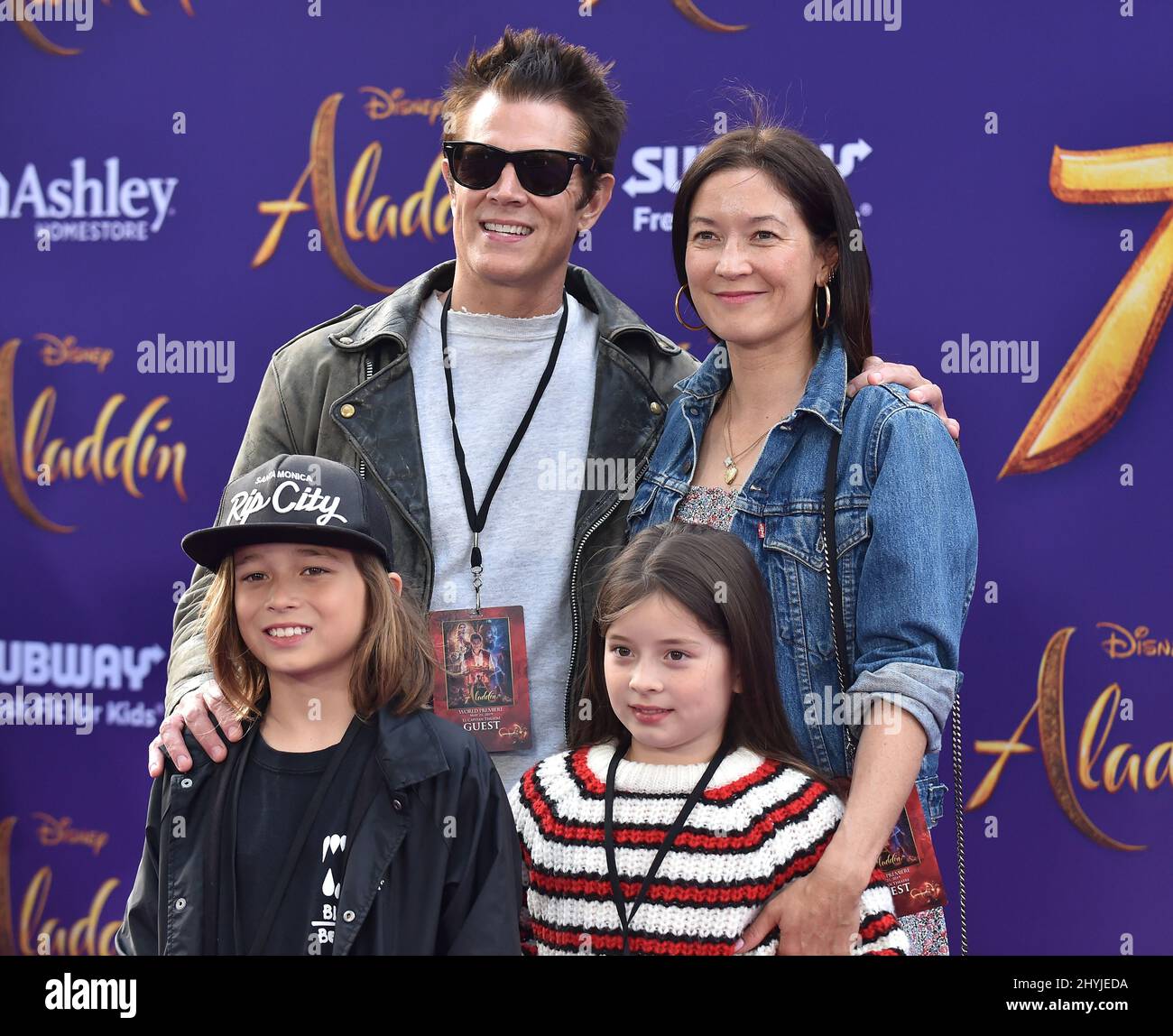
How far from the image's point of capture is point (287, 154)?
3918 mm

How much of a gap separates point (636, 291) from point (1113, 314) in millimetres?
1389

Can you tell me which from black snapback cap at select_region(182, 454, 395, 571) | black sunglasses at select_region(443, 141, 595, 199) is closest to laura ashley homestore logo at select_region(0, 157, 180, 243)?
black sunglasses at select_region(443, 141, 595, 199)

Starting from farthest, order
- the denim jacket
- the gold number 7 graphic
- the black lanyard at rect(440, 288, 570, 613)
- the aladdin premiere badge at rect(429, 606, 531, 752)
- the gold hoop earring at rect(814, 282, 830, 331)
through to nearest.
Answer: the gold number 7 graphic → the black lanyard at rect(440, 288, 570, 613) → the aladdin premiere badge at rect(429, 606, 531, 752) → the gold hoop earring at rect(814, 282, 830, 331) → the denim jacket

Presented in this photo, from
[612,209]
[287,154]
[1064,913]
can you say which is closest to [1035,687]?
[1064,913]

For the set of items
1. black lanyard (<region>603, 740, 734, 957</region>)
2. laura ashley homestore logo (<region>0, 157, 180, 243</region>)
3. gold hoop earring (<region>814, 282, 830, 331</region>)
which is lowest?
black lanyard (<region>603, 740, 734, 957</region>)

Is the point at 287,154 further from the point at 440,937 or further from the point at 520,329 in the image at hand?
the point at 440,937

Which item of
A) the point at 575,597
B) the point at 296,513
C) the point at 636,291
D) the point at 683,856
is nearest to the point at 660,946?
the point at 683,856

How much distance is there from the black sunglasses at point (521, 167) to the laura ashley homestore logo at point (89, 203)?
1.46 meters

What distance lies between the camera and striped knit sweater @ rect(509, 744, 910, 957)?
211 centimetres

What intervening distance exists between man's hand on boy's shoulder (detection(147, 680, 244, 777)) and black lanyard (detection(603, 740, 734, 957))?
0.66 metres

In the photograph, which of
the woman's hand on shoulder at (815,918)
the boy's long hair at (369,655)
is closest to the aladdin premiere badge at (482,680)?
the boy's long hair at (369,655)

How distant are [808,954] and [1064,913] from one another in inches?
80.3

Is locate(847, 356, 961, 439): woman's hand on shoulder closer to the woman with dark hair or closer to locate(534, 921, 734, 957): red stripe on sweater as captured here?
the woman with dark hair

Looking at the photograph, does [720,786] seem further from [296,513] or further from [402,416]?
[402,416]
